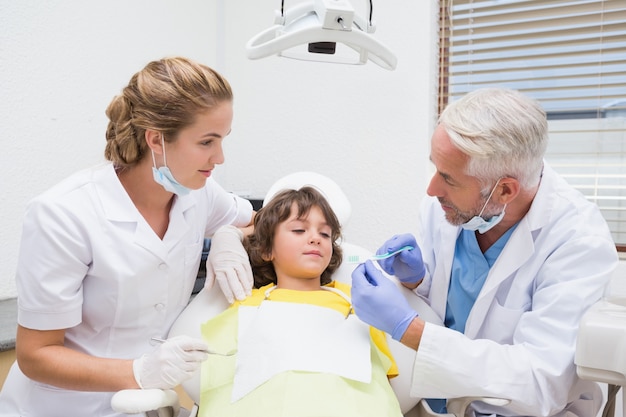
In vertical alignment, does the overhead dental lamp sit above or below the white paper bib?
above

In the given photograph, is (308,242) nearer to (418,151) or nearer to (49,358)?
(49,358)

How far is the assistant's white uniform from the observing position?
114 centimetres

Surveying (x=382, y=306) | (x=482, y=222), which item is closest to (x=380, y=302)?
(x=382, y=306)

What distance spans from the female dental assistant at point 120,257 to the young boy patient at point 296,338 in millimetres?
120

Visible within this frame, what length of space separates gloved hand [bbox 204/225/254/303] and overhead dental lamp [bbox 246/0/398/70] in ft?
1.72

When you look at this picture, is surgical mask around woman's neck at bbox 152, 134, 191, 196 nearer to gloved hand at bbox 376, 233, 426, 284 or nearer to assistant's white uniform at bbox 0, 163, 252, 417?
assistant's white uniform at bbox 0, 163, 252, 417

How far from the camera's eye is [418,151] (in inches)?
94.7

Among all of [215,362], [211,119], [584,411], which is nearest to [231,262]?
[215,362]

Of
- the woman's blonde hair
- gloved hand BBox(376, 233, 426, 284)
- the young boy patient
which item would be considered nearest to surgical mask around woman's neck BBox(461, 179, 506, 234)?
gloved hand BBox(376, 233, 426, 284)

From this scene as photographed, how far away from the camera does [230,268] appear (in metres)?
1.44

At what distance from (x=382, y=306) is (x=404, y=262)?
11.2 inches

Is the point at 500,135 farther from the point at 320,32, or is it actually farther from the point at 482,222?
the point at 320,32

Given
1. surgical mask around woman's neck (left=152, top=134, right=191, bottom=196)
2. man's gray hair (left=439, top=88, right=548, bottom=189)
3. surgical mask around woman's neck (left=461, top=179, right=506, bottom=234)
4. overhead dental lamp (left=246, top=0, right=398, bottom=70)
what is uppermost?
overhead dental lamp (left=246, top=0, right=398, bottom=70)

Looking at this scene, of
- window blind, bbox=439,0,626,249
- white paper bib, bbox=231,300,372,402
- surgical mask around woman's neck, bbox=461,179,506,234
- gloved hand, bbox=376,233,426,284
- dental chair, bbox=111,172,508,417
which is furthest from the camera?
window blind, bbox=439,0,626,249
